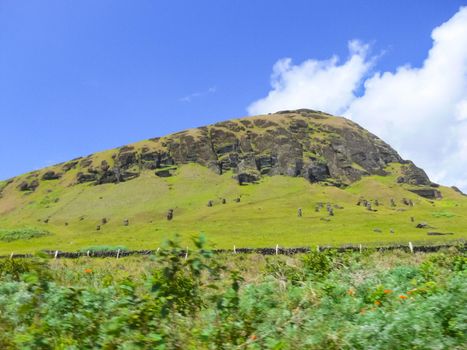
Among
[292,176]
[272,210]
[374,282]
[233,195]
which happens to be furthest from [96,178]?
[374,282]

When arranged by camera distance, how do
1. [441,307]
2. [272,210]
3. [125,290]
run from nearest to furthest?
[441,307]
[125,290]
[272,210]

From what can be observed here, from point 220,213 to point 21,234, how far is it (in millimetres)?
50263

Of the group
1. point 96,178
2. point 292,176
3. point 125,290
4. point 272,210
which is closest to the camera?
point 125,290

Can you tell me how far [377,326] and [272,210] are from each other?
118306 millimetres

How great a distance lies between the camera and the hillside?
90.5m

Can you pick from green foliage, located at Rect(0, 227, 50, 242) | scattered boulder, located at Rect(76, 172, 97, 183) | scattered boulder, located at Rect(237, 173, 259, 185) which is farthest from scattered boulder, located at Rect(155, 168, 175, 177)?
green foliage, located at Rect(0, 227, 50, 242)

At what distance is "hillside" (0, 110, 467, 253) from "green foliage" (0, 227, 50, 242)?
2.22 meters

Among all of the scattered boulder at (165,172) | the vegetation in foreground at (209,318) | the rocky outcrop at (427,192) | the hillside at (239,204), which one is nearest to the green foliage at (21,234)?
the hillside at (239,204)

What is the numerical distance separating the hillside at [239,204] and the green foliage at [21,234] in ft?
7.28

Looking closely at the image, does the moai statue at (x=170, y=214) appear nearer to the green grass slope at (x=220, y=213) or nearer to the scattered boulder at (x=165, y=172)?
the green grass slope at (x=220, y=213)

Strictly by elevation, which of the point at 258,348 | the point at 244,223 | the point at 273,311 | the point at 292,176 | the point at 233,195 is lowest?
the point at 258,348

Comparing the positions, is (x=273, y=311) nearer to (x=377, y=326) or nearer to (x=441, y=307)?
(x=377, y=326)

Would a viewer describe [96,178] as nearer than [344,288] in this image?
No

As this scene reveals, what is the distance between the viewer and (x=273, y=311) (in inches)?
263
